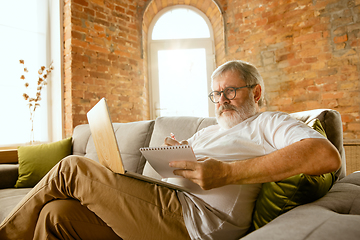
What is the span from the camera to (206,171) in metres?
0.84

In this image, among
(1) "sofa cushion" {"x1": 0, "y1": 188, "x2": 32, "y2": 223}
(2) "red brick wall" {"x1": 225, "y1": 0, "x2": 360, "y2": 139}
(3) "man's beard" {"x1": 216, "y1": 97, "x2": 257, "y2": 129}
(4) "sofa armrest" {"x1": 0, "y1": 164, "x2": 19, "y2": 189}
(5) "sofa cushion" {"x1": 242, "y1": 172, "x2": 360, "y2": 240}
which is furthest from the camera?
(2) "red brick wall" {"x1": 225, "y1": 0, "x2": 360, "y2": 139}

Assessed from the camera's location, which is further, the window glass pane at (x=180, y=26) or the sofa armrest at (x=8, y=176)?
the window glass pane at (x=180, y=26)

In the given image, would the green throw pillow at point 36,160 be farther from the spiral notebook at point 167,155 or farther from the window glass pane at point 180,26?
the window glass pane at point 180,26

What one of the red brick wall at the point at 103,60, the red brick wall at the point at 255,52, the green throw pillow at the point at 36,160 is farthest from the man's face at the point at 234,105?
the red brick wall at the point at 103,60

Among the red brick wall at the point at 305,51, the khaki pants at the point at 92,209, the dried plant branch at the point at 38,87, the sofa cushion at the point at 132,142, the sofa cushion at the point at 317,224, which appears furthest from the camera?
the dried plant branch at the point at 38,87

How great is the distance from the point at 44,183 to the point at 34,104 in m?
2.53

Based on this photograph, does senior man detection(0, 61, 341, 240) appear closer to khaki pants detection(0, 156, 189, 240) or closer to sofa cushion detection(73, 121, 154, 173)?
khaki pants detection(0, 156, 189, 240)

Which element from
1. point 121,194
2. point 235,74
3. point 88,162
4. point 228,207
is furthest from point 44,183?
point 235,74

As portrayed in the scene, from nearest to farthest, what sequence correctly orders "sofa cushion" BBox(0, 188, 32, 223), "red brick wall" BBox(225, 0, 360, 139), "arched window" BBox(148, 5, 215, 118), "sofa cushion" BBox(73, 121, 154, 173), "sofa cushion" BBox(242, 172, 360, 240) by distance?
"sofa cushion" BBox(242, 172, 360, 240)
"sofa cushion" BBox(0, 188, 32, 223)
"sofa cushion" BBox(73, 121, 154, 173)
"red brick wall" BBox(225, 0, 360, 139)
"arched window" BBox(148, 5, 215, 118)

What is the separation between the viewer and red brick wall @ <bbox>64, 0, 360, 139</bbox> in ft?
9.03

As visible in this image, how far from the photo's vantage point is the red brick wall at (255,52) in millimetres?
2752

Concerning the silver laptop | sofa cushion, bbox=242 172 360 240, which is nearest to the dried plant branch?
the silver laptop

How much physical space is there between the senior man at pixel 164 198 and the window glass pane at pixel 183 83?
2.82 metres

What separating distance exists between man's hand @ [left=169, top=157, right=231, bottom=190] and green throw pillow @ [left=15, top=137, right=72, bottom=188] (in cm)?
160
